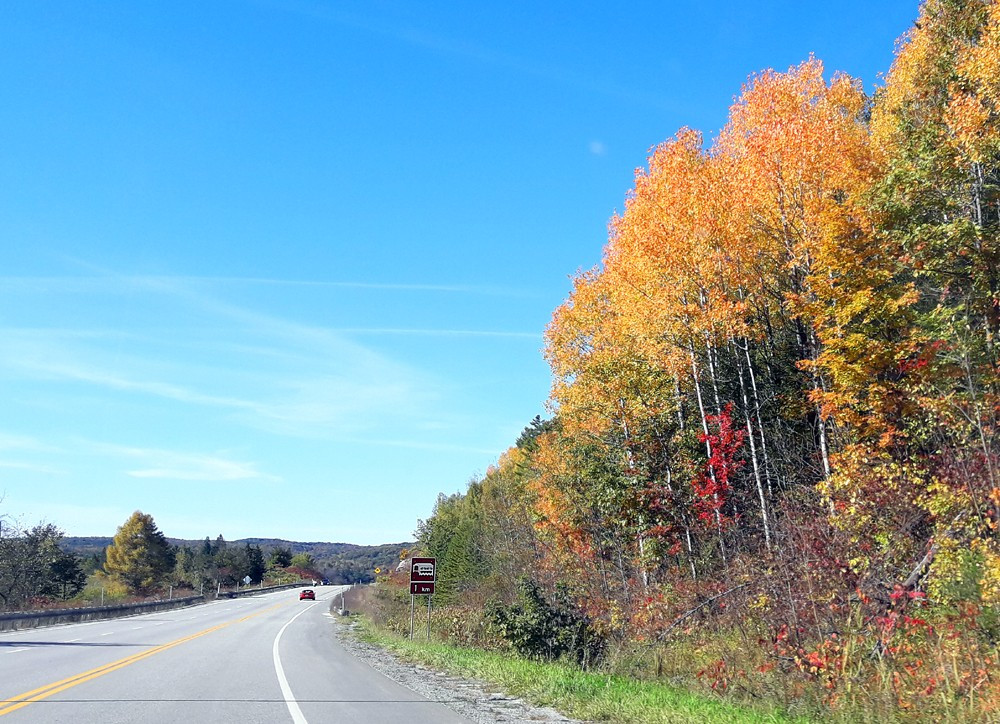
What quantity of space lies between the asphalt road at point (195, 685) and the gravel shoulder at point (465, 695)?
11.7 inches

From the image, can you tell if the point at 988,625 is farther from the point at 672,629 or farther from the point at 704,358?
the point at 704,358

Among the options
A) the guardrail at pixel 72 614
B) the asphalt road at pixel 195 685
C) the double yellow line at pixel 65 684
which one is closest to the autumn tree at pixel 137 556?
the guardrail at pixel 72 614

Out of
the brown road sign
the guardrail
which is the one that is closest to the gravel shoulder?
the brown road sign

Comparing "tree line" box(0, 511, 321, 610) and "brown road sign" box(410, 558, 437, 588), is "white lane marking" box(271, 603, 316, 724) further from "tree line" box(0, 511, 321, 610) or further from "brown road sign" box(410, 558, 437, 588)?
"tree line" box(0, 511, 321, 610)

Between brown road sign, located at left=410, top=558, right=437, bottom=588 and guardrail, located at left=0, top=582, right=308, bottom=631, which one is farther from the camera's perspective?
guardrail, located at left=0, top=582, right=308, bottom=631

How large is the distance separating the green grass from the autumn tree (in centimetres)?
9261

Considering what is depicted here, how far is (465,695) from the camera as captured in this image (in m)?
13.0

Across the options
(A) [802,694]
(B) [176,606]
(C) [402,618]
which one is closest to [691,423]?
(A) [802,694]

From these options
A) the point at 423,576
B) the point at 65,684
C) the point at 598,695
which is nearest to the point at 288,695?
the point at 65,684

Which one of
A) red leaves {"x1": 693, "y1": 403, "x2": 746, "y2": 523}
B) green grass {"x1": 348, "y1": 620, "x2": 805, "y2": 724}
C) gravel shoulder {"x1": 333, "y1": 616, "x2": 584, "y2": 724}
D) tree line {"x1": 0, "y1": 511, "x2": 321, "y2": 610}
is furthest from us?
tree line {"x1": 0, "y1": 511, "x2": 321, "y2": 610}

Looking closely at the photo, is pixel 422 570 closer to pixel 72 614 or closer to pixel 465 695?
pixel 465 695

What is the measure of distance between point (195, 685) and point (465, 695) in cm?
451

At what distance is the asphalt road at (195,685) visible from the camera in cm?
1023

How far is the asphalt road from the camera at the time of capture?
10227 mm
